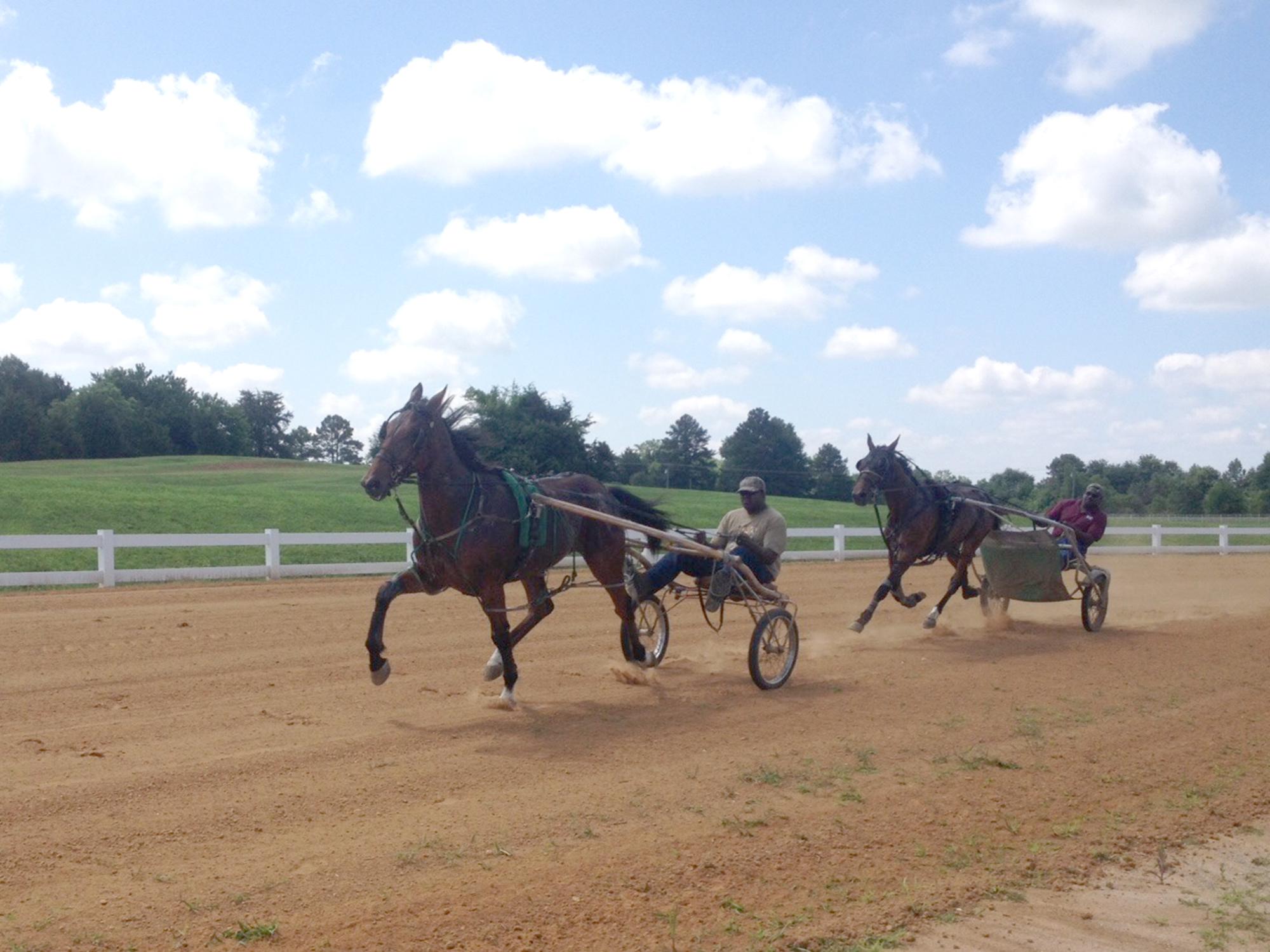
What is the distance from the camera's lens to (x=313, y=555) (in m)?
22.9

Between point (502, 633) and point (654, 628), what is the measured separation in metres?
2.51

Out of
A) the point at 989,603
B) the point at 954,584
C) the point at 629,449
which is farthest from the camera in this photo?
the point at 629,449

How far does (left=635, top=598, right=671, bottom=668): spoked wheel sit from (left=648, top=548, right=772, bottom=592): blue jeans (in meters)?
0.23

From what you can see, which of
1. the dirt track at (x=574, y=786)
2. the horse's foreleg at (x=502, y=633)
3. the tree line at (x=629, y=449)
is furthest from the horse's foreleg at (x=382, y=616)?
the tree line at (x=629, y=449)

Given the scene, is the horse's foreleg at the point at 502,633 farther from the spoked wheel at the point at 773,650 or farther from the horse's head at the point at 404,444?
the spoked wheel at the point at 773,650

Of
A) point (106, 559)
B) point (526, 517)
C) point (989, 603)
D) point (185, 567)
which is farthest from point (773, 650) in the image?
point (185, 567)

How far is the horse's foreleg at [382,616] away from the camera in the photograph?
773 centimetres

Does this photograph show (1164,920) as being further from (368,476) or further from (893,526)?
(893,526)

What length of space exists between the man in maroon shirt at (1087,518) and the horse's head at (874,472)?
282 centimetres

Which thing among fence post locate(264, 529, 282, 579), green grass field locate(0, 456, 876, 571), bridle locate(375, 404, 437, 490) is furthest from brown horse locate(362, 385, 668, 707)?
fence post locate(264, 529, 282, 579)

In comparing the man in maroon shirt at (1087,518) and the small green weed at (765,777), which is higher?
the man in maroon shirt at (1087,518)

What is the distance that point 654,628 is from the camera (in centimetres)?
1006

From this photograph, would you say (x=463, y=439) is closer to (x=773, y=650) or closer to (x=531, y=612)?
(x=531, y=612)

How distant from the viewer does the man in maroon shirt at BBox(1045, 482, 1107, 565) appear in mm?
14047
